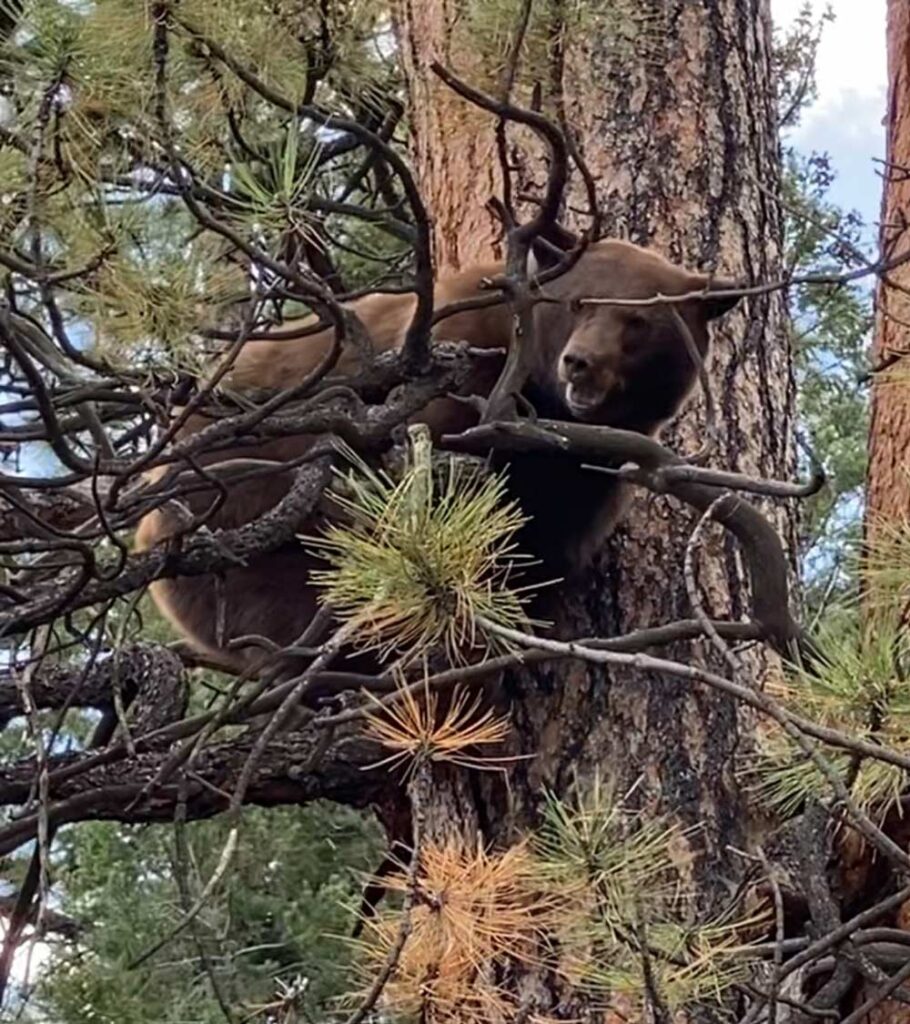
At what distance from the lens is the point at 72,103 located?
8.32 ft

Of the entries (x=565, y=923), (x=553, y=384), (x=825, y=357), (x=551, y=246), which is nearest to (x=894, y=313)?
(x=553, y=384)

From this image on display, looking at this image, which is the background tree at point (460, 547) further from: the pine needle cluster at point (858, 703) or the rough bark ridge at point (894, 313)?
the rough bark ridge at point (894, 313)

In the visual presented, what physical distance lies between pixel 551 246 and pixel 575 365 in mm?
374

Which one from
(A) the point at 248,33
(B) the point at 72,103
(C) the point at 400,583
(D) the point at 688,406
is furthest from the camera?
(D) the point at 688,406

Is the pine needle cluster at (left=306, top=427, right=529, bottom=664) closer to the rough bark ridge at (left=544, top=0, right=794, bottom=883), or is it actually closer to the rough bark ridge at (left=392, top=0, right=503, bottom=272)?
the rough bark ridge at (left=544, top=0, right=794, bottom=883)

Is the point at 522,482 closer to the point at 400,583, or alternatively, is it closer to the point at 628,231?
the point at 628,231

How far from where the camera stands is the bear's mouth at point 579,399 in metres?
3.50

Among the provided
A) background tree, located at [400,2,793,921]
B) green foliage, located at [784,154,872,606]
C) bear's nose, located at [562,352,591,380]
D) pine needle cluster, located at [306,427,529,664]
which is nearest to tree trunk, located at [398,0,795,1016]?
background tree, located at [400,2,793,921]

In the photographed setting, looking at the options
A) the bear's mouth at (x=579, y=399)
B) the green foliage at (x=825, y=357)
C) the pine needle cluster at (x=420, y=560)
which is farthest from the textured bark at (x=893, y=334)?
the green foliage at (x=825, y=357)

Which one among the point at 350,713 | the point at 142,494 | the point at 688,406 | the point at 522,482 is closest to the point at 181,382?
the point at 142,494

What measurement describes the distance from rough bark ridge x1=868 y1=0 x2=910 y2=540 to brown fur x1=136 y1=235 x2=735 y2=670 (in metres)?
0.38

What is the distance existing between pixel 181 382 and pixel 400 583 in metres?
0.81

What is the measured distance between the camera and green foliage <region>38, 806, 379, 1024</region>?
5.74 meters

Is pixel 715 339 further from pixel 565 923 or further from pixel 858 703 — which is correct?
pixel 565 923
